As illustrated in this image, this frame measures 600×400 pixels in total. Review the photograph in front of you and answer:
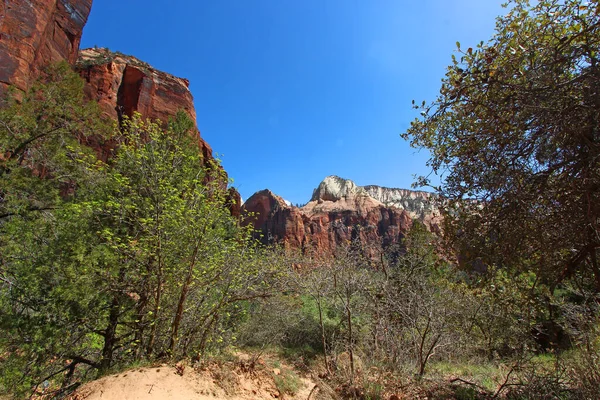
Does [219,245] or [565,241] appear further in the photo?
[219,245]

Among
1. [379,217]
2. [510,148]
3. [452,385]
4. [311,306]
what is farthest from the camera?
[379,217]

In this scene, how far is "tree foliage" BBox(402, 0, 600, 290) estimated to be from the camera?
11.0 feet

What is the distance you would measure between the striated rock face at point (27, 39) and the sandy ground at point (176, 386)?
13.2 m

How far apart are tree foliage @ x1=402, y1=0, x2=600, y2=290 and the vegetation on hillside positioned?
0.09 ft

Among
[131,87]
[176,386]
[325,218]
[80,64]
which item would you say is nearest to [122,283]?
[176,386]

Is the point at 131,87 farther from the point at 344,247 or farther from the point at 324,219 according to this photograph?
the point at 324,219

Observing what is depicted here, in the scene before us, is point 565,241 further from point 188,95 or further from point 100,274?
point 188,95

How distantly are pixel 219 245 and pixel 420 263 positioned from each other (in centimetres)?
1149

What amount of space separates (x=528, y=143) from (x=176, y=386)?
20.9 ft

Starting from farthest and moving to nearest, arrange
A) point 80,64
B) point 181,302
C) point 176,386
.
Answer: point 80,64
point 181,302
point 176,386

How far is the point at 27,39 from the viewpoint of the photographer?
18234mm

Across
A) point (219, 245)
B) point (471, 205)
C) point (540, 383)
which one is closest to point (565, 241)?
point (471, 205)

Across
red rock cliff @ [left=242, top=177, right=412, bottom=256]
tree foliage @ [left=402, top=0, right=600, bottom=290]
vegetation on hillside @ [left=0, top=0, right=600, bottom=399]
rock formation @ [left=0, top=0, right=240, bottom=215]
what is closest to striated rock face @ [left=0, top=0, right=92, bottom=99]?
rock formation @ [left=0, top=0, right=240, bottom=215]

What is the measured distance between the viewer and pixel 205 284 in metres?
6.37
